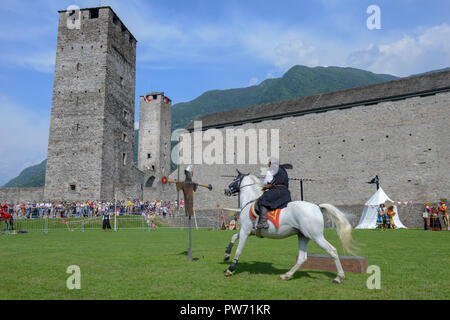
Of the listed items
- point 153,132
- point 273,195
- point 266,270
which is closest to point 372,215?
point 266,270

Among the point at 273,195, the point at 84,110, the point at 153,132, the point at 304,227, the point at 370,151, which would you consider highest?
the point at 153,132

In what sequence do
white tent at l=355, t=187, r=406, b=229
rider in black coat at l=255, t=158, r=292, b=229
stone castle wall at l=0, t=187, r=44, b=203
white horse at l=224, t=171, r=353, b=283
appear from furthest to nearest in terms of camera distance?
1. stone castle wall at l=0, t=187, r=44, b=203
2. white tent at l=355, t=187, r=406, b=229
3. rider in black coat at l=255, t=158, r=292, b=229
4. white horse at l=224, t=171, r=353, b=283

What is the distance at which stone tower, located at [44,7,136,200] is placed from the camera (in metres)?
38.6

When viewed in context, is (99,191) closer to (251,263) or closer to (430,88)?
(251,263)

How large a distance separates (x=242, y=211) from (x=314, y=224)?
166 cm

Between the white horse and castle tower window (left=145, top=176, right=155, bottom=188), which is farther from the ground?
castle tower window (left=145, top=176, right=155, bottom=188)

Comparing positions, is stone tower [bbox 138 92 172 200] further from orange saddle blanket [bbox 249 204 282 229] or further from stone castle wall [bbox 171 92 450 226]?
orange saddle blanket [bbox 249 204 282 229]

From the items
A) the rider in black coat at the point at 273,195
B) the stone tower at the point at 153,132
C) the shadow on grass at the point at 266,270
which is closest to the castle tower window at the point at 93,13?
the stone tower at the point at 153,132

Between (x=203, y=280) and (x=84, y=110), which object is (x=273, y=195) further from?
(x=84, y=110)

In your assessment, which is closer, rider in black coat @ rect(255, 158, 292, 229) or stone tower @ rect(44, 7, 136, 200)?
rider in black coat @ rect(255, 158, 292, 229)

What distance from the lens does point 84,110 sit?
39625 mm

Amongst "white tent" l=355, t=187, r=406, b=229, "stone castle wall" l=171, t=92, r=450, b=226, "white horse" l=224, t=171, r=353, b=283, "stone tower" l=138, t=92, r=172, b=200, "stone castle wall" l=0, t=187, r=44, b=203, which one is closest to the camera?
"white horse" l=224, t=171, r=353, b=283

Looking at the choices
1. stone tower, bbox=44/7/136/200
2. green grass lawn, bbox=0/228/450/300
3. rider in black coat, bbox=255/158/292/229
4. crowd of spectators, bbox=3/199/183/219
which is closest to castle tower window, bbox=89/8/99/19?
stone tower, bbox=44/7/136/200

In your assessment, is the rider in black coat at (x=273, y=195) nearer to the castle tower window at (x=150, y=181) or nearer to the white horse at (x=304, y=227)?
the white horse at (x=304, y=227)
